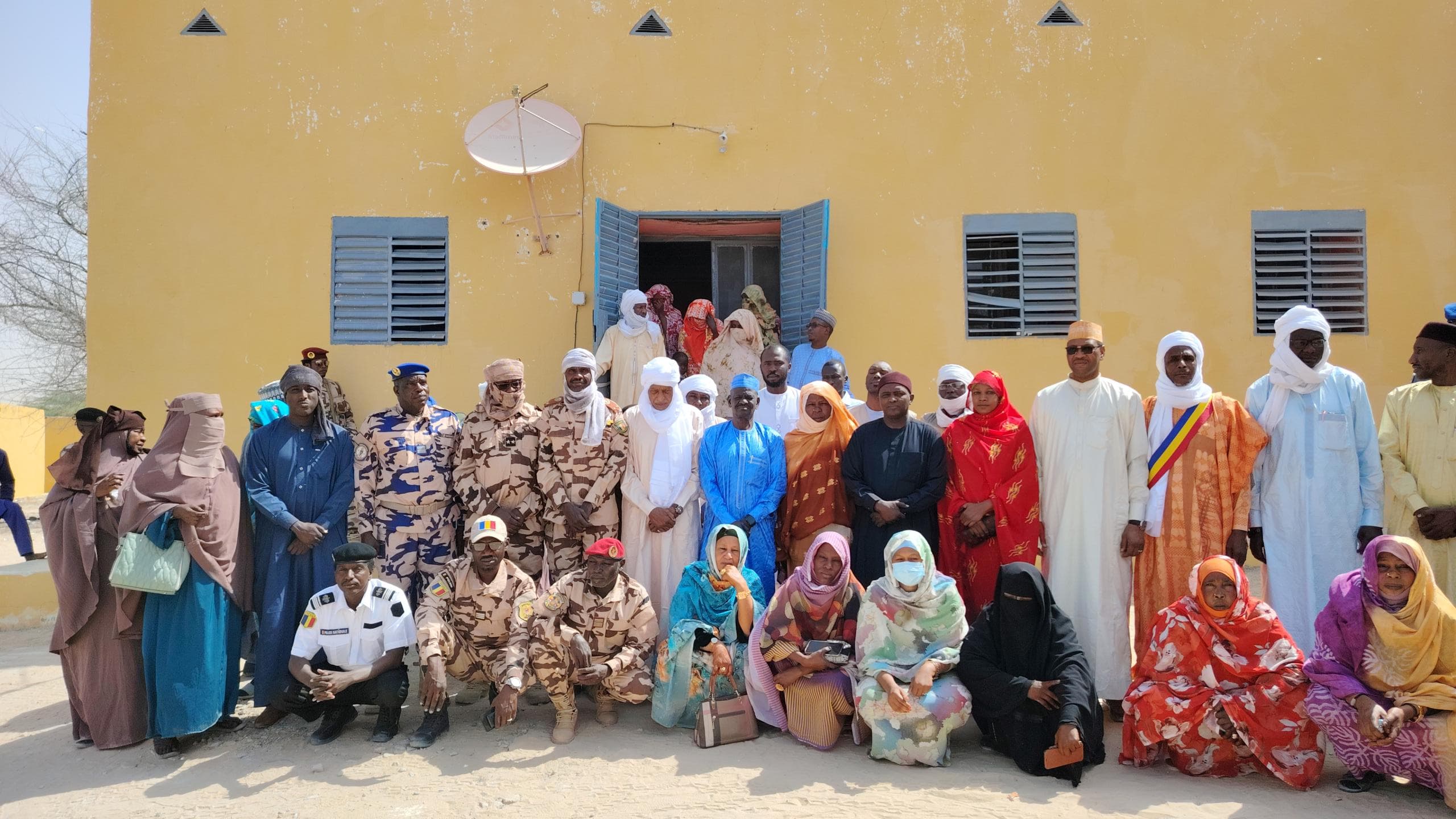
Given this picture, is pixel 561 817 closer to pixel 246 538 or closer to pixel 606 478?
pixel 606 478

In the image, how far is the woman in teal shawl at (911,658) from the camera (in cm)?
412

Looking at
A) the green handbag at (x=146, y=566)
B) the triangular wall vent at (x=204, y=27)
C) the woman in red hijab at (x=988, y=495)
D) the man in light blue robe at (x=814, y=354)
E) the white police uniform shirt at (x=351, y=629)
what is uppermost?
the triangular wall vent at (x=204, y=27)

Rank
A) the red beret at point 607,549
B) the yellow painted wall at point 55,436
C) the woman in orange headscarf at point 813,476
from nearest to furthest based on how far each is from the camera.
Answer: the red beret at point 607,549 < the woman in orange headscarf at point 813,476 < the yellow painted wall at point 55,436

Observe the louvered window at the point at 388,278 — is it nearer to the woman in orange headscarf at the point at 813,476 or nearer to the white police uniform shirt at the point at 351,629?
the white police uniform shirt at the point at 351,629

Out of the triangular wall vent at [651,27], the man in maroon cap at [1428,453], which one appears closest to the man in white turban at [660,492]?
the man in maroon cap at [1428,453]

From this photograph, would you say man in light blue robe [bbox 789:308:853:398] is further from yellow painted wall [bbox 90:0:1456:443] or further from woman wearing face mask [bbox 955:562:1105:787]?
woman wearing face mask [bbox 955:562:1105:787]

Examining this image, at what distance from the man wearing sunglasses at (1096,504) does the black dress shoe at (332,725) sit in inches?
129

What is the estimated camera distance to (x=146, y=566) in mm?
4438

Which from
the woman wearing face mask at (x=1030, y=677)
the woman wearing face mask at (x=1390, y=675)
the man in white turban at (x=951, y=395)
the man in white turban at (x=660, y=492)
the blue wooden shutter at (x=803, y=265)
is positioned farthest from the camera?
the blue wooden shutter at (x=803, y=265)

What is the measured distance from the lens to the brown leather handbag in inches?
173

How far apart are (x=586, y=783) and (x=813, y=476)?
1.89 meters

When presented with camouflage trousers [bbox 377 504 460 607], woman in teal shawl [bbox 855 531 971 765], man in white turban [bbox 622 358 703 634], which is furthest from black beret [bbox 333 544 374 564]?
woman in teal shawl [bbox 855 531 971 765]

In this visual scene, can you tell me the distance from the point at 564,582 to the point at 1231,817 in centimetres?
288

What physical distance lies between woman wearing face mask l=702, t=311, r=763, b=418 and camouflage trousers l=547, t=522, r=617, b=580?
2.20 m
